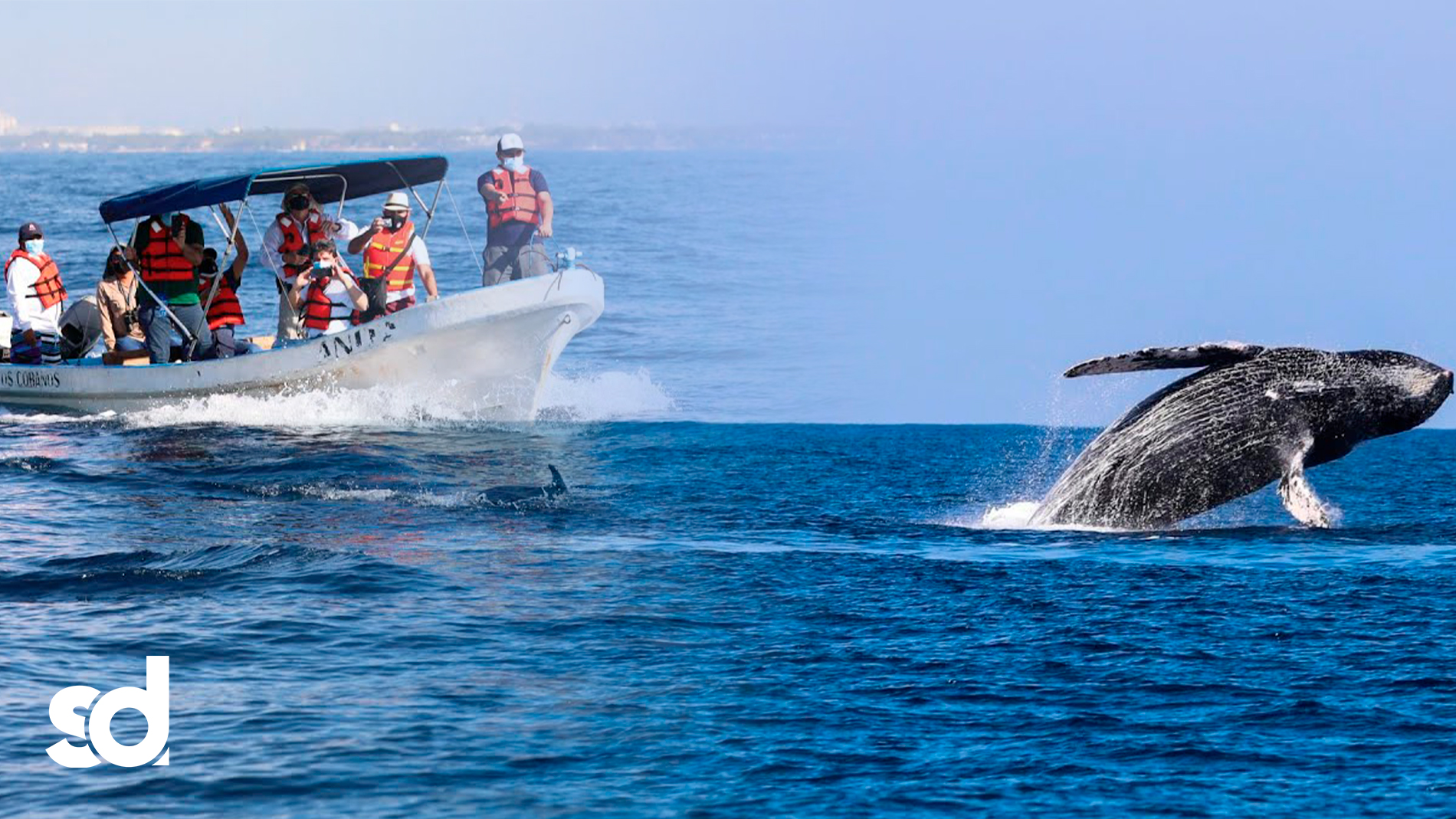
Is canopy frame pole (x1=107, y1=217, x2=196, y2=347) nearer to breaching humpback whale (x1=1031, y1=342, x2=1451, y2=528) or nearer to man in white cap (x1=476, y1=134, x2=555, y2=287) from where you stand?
man in white cap (x1=476, y1=134, x2=555, y2=287)

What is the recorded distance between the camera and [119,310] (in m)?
25.1

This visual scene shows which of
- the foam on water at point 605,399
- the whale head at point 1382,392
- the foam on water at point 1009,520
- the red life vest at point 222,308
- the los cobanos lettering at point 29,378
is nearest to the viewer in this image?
the whale head at point 1382,392

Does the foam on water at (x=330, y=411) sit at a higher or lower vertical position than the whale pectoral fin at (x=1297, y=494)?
lower

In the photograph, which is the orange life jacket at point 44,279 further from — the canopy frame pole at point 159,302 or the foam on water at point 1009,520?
the foam on water at point 1009,520

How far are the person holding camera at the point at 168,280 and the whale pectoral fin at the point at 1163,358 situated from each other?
560 inches

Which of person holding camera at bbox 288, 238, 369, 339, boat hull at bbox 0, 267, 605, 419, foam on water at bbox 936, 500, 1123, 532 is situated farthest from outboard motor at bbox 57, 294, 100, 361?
foam on water at bbox 936, 500, 1123, 532

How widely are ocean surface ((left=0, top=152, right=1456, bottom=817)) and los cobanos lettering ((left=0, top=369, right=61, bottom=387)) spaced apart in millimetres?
2767

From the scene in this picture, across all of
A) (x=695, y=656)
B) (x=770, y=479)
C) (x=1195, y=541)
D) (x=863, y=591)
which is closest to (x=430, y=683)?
(x=695, y=656)

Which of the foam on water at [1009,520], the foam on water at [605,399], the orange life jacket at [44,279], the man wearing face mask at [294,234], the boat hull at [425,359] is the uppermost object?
the man wearing face mask at [294,234]

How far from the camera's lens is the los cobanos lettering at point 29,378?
2569 cm

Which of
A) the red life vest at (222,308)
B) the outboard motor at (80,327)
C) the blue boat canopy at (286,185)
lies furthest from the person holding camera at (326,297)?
the outboard motor at (80,327)

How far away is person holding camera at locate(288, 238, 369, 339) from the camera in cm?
2455

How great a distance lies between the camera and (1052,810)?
336 inches

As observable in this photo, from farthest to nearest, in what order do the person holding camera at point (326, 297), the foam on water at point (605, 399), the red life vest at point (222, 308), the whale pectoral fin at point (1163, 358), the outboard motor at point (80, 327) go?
the foam on water at point (605, 399) < the outboard motor at point (80, 327) < the red life vest at point (222, 308) < the person holding camera at point (326, 297) < the whale pectoral fin at point (1163, 358)
